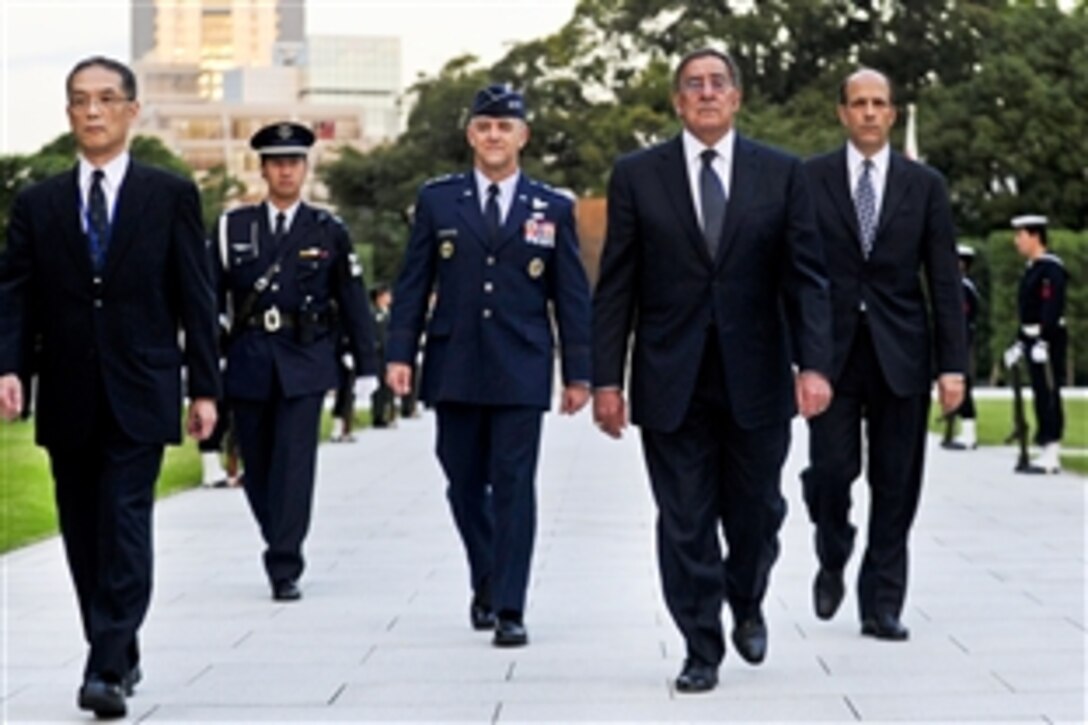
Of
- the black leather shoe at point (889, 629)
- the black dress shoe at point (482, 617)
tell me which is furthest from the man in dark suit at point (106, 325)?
the black leather shoe at point (889, 629)

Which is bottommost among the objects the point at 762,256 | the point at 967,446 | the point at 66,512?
the point at 967,446

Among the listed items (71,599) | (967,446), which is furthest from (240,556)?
(967,446)

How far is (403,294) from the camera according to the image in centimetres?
930

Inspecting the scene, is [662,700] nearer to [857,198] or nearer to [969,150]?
[857,198]

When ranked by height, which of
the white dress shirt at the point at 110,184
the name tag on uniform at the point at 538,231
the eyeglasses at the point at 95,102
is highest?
the eyeglasses at the point at 95,102

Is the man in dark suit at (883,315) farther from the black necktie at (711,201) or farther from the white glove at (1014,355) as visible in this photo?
the white glove at (1014,355)

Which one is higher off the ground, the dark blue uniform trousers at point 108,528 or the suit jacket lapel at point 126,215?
the suit jacket lapel at point 126,215

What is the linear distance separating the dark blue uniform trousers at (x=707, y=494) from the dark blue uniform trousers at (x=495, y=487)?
1.16m

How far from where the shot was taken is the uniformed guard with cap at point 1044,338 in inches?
739

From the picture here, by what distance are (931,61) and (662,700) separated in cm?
6064

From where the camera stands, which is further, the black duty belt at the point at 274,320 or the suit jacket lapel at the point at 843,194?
the black duty belt at the point at 274,320

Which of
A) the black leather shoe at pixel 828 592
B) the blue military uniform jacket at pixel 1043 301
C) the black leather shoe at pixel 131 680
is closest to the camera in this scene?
the black leather shoe at pixel 131 680

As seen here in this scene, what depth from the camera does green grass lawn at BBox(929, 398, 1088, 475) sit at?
2065cm

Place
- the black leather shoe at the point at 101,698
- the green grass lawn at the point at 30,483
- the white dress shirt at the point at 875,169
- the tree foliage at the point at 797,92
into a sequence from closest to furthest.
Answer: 1. the black leather shoe at the point at 101,698
2. the white dress shirt at the point at 875,169
3. the green grass lawn at the point at 30,483
4. the tree foliage at the point at 797,92
